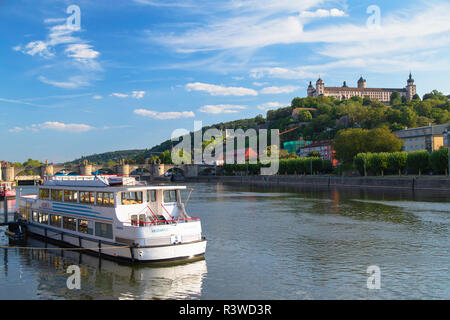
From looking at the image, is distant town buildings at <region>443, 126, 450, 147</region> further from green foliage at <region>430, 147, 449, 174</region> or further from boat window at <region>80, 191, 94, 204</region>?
boat window at <region>80, 191, 94, 204</region>

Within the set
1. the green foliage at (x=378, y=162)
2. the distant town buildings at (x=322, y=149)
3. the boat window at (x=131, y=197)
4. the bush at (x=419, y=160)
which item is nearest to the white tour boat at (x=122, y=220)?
the boat window at (x=131, y=197)

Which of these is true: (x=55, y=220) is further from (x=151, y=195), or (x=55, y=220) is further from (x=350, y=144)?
(x=350, y=144)

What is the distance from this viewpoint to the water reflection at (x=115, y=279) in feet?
56.6

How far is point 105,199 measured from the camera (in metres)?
22.6

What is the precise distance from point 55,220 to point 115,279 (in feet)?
34.5

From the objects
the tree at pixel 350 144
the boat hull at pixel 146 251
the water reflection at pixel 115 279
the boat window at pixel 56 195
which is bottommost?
the water reflection at pixel 115 279

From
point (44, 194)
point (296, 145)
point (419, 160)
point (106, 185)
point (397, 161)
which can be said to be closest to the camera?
point (106, 185)

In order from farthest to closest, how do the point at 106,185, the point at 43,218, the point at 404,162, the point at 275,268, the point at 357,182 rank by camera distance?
the point at 357,182, the point at 404,162, the point at 43,218, the point at 106,185, the point at 275,268

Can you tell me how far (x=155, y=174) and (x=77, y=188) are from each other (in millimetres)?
157966

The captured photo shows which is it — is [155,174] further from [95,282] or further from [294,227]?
[95,282]

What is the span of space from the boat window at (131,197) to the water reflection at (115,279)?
312 cm

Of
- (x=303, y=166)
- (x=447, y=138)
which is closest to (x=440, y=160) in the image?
(x=447, y=138)

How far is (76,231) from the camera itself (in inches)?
987

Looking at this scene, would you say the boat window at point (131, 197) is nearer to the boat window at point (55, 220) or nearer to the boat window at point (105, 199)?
the boat window at point (105, 199)
